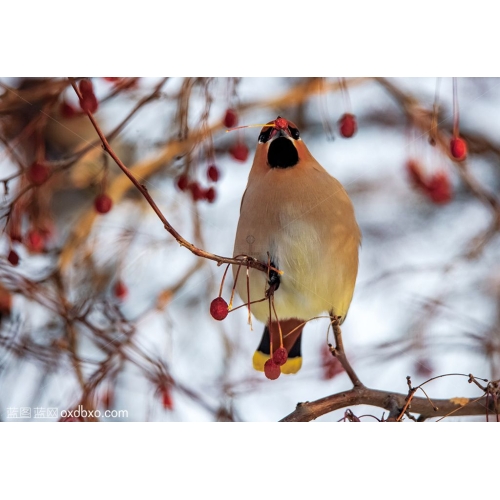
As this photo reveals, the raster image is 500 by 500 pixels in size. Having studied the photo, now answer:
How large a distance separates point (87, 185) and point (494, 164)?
1363 mm

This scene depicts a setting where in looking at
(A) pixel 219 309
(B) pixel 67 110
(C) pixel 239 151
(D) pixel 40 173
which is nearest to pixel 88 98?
(B) pixel 67 110

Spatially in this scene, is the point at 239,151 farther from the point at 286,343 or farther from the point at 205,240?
the point at 286,343

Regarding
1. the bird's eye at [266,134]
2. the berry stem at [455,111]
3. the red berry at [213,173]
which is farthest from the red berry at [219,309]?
the berry stem at [455,111]

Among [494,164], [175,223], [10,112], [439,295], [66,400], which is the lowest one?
[66,400]

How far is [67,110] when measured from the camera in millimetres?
2451

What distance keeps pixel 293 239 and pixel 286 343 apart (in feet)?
1.15

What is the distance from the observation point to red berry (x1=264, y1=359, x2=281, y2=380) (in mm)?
2387

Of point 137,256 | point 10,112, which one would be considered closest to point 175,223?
point 137,256

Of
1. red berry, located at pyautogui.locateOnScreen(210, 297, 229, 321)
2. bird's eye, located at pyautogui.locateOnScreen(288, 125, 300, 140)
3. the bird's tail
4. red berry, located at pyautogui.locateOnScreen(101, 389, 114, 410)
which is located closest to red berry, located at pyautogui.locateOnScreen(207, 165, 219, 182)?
bird's eye, located at pyautogui.locateOnScreen(288, 125, 300, 140)

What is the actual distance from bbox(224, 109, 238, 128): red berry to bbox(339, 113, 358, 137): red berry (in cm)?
35

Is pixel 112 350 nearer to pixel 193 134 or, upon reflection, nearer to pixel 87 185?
pixel 87 185

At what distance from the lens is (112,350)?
2.46m
